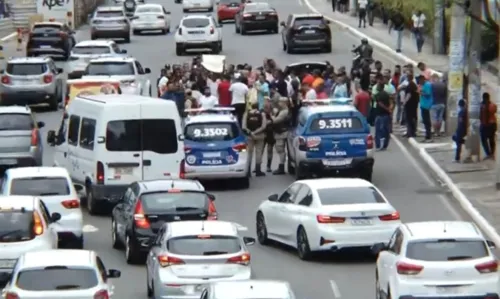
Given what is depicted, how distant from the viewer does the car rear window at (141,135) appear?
30.1 meters

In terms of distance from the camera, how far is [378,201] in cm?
2503

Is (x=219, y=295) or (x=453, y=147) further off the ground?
(x=219, y=295)

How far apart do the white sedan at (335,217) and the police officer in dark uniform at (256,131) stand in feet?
27.6

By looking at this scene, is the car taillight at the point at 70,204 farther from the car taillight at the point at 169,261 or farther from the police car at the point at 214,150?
the police car at the point at 214,150

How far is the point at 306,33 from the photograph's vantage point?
5759 cm

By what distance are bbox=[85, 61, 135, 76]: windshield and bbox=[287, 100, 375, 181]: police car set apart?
37.7ft

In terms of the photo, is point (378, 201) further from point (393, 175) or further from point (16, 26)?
point (16, 26)

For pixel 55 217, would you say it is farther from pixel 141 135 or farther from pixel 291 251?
pixel 141 135

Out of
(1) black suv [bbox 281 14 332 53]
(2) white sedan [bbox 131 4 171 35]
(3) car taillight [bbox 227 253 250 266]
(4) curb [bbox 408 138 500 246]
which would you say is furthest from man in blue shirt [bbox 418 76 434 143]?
(2) white sedan [bbox 131 4 171 35]

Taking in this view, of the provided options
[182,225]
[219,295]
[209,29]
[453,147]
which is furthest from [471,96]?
[209,29]

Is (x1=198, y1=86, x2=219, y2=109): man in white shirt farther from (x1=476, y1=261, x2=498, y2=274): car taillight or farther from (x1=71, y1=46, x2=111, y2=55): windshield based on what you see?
(x1=476, y1=261, x2=498, y2=274): car taillight

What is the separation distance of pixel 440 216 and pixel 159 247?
919 centimetres

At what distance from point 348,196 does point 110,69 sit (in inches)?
760

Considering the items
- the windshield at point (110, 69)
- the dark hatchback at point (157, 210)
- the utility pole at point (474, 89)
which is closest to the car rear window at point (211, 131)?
the utility pole at point (474, 89)
